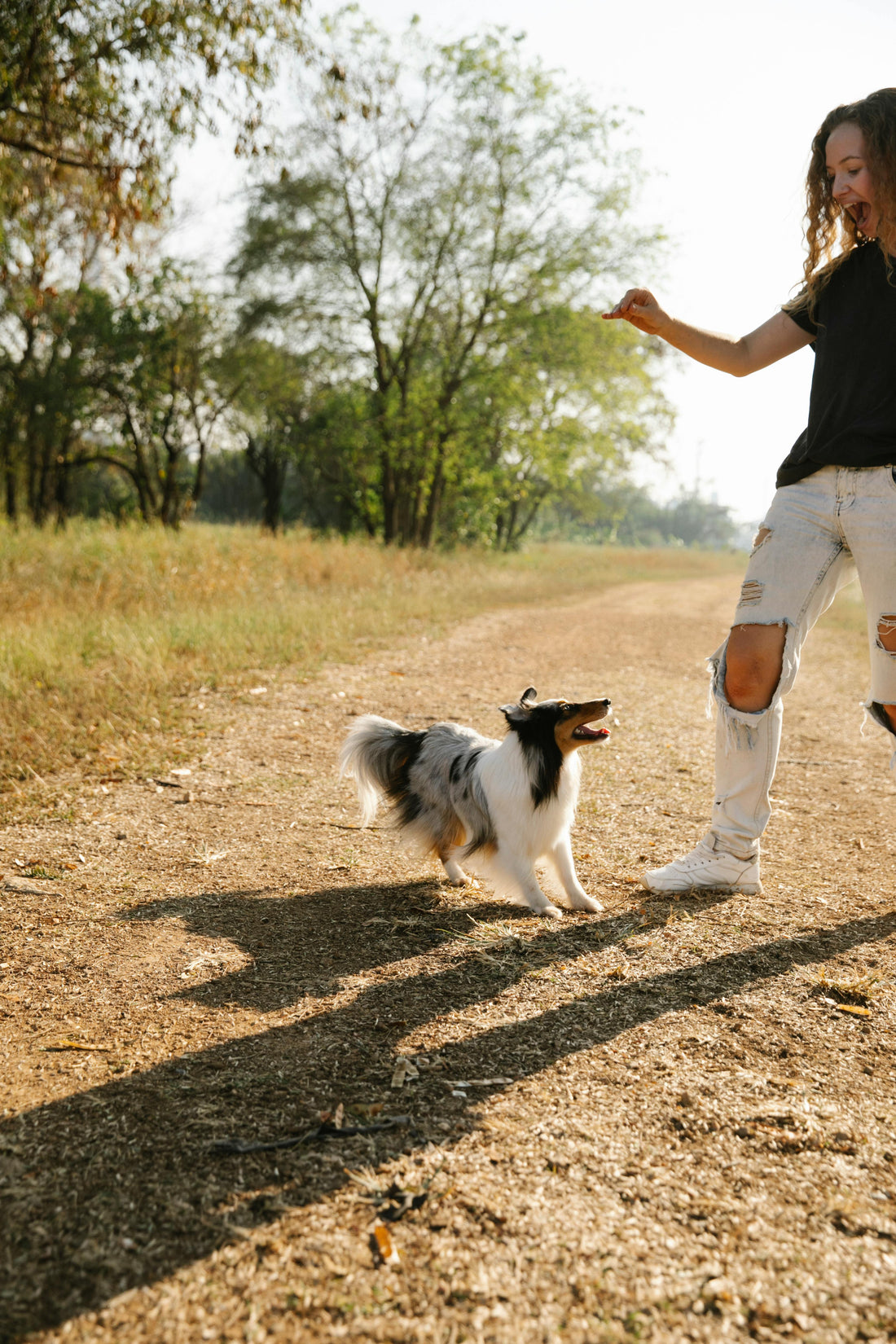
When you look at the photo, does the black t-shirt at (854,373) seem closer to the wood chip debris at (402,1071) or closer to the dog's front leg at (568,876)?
the dog's front leg at (568,876)

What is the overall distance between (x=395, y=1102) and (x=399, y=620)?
8435 mm

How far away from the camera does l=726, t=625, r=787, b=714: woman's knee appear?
3.41 m

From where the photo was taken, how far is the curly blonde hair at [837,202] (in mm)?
3023

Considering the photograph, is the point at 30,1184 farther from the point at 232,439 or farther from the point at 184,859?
the point at 232,439

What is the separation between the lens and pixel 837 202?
3.24 metres

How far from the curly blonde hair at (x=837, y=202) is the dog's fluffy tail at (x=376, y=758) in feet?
7.99

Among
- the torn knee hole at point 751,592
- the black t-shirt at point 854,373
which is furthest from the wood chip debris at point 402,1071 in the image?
the black t-shirt at point 854,373

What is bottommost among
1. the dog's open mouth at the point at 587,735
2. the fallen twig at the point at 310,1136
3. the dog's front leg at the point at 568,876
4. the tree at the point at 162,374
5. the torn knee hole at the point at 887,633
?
the fallen twig at the point at 310,1136

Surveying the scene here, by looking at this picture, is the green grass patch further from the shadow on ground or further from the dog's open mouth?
the dog's open mouth

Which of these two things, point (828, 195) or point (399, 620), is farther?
point (399, 620)

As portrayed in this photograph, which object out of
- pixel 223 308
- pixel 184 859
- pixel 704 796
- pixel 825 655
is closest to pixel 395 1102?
pixel 184 859

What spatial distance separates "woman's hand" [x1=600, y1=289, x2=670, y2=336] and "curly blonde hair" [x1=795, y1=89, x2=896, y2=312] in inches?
22.0

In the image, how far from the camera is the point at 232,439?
27.6 m

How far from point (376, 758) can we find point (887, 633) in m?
2.17
